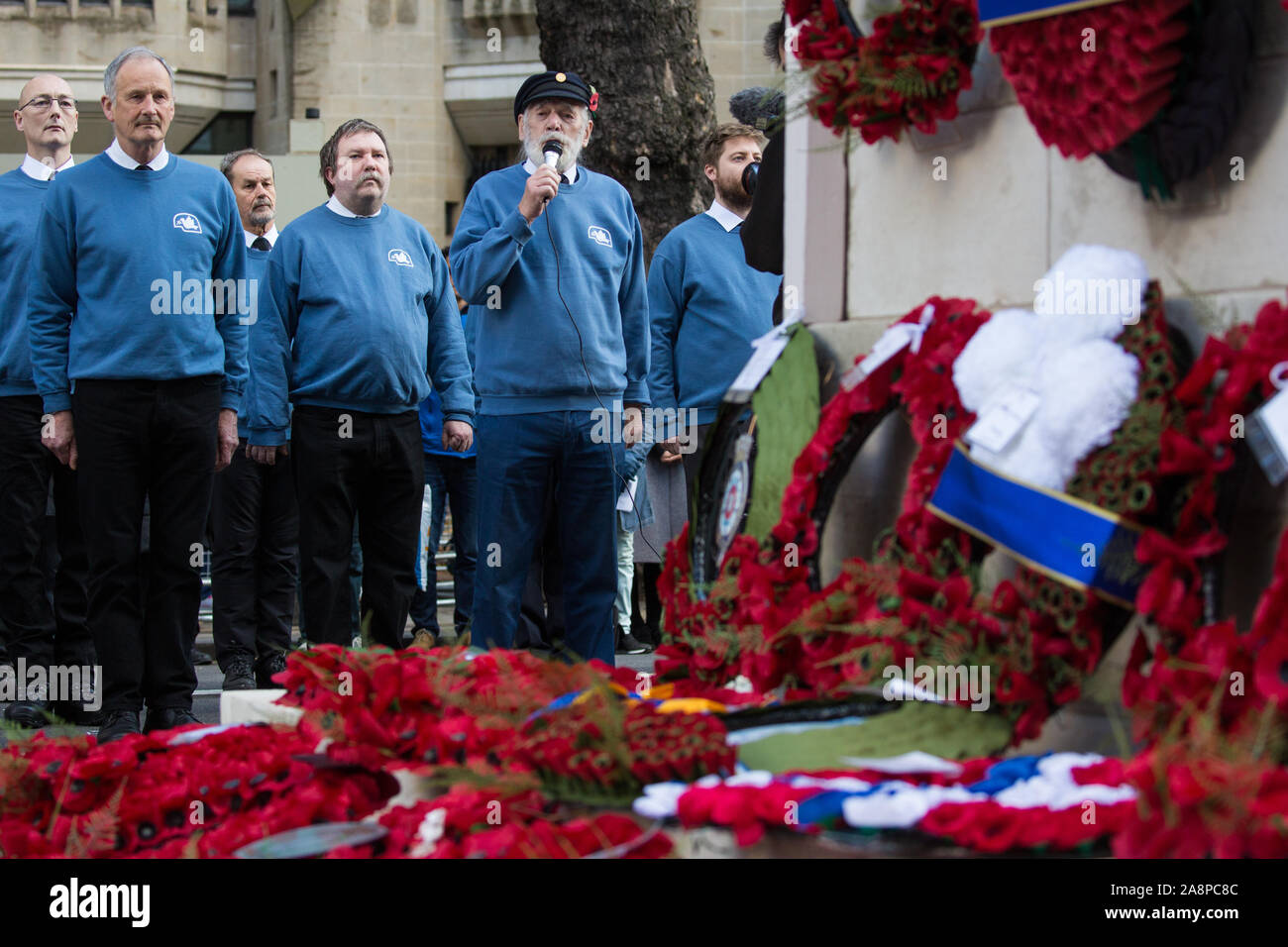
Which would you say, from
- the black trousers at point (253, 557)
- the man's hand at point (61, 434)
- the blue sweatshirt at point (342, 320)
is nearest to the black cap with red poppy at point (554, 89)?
the blue sweatshirt at point (342, 320)

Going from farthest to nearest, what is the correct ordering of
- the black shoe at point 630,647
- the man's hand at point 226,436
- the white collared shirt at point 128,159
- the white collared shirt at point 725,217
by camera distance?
the black shoe at point 630,647 < the white collared shirt at point 725,217 < the man's hand at point 226,436 < the white collared shirt at point 128,159

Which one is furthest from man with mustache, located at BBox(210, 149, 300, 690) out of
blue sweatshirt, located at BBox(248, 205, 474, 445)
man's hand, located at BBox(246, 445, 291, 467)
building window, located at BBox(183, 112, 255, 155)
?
building window, located at BBox(183, 112, 255, 155)

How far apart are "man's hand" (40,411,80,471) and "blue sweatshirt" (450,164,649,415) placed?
4.40ft

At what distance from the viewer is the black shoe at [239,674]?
679cm

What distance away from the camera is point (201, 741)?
12.1 feet

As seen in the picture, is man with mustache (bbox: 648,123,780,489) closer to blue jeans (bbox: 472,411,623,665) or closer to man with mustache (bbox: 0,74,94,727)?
blue jeans (bbox: 472,411,623,665)

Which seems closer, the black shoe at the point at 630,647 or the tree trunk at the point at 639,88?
the black shoe at the point at 630,647

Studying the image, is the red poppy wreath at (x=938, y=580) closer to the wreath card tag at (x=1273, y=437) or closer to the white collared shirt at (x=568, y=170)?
the wreath card tag at (x=1273, y=437)

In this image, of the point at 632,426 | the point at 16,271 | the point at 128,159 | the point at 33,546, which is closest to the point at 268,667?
the point at 33,546

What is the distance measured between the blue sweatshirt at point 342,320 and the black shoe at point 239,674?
119cm

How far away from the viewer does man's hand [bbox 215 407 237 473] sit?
5586mm

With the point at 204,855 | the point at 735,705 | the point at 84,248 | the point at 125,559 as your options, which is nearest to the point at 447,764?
the point at 204,855

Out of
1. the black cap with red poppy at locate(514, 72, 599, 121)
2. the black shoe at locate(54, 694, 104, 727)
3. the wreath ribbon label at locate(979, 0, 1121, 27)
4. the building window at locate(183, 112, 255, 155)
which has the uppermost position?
the building window at locate(183, 112, 255, 155)

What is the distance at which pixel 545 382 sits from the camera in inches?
213
